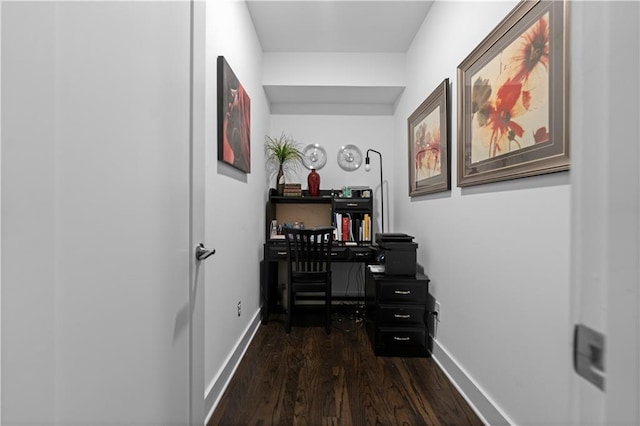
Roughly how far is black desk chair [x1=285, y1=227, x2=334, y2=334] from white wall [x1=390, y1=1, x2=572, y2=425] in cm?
91

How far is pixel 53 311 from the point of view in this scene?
52cm

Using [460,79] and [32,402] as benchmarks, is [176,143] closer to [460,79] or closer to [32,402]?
[32,402]

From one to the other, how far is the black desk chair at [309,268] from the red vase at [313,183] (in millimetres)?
895

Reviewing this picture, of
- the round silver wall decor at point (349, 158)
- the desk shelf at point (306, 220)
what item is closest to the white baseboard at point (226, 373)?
the desk shelf at point (306, 220)

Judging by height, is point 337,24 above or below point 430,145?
above

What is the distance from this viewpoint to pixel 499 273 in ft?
4.88

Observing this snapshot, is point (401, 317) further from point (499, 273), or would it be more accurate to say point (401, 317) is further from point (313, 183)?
point (313, 183)

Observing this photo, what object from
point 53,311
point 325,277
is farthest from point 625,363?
point 325,277

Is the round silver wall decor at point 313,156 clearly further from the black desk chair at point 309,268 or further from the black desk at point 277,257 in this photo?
the black desk chair at point 309,268

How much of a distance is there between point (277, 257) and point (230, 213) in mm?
1083

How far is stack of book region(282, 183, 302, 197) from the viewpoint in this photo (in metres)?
3.43

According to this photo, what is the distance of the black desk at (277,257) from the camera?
297 cm

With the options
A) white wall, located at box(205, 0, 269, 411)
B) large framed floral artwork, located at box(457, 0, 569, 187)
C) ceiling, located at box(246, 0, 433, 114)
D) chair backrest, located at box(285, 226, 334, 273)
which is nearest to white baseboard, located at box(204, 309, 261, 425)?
white wall, located at box(205, 0, 269, 411)

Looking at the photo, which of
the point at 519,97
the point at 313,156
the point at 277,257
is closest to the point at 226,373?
the point at 277,257
